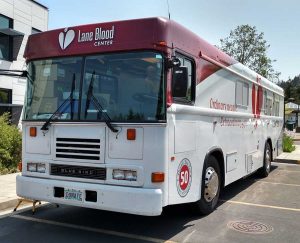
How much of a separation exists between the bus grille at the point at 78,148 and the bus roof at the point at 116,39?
1.26 metres

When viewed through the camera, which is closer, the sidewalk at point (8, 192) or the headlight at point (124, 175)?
the headlight at point (124, 175)

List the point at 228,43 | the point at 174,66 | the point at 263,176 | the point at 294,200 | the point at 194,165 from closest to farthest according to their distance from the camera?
the point at 174,66
the point at 194,165
the point at 294,200
the point at 263,176
the point at 228,43

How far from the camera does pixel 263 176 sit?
39.8 ft

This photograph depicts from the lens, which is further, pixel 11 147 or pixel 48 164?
pixel 11 147

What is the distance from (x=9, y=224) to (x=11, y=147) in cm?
565

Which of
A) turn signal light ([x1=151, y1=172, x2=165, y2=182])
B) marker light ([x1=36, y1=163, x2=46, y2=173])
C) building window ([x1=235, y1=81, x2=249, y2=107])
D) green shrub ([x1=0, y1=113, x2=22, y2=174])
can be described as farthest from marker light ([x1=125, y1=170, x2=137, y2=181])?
green shrub ([x1=0, y1=113, x2=22, y2=174])

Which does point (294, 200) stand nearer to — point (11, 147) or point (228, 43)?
point (11, 147)

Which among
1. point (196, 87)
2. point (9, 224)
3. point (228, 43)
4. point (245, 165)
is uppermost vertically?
point (228, 43)

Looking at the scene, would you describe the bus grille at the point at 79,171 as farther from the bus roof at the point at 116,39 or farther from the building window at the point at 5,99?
the building window at the point at 5,99

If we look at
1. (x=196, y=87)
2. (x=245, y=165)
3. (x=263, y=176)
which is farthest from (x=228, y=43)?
(x=196, y=87)

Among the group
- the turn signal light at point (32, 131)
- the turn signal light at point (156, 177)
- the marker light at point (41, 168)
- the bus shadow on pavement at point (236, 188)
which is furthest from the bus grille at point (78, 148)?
the bus shadow on pavement at point (236, 188)

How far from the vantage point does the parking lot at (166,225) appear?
20.1 ft

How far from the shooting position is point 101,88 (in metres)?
5.93

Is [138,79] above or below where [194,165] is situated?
above
